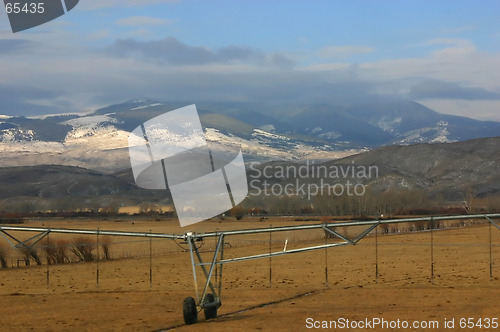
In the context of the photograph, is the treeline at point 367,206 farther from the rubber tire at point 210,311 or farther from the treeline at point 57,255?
the rubber tire at point 210,311

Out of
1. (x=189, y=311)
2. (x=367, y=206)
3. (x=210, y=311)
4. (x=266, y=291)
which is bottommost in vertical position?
(x=266, y=291)

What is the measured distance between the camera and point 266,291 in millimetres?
47344

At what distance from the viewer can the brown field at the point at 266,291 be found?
35406 mm

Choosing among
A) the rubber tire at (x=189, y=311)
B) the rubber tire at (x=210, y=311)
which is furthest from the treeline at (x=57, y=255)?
the rubber tire at (x=189, y=311)

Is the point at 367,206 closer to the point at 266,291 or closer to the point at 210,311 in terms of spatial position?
the point at 266,291

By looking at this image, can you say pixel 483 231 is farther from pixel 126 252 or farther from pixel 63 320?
pixel 63 320

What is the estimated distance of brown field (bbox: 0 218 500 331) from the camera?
3541 cm

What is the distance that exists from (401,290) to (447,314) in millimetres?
10677

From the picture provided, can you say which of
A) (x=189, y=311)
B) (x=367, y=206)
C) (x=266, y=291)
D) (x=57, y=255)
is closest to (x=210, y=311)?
(x=189, y=311)

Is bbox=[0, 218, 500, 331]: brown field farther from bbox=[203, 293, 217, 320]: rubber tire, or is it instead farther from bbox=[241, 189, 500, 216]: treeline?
bbox=[241, 189, 500, 216]: treeline

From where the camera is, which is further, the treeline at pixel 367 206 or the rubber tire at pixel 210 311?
the treeline at pixel 367 206

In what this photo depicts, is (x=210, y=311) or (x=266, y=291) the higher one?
(x=210, y=311)

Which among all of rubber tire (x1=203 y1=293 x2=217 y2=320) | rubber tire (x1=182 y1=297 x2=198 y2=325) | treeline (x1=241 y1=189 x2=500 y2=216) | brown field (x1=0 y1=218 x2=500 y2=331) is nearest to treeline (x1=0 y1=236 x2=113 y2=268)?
brown field (x1=0 y1=218 x2=500 y2=331)

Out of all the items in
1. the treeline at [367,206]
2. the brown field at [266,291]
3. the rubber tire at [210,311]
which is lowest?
the brown field at [266,291]
